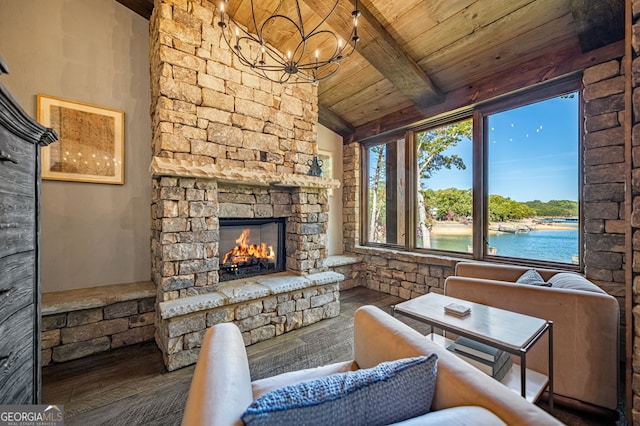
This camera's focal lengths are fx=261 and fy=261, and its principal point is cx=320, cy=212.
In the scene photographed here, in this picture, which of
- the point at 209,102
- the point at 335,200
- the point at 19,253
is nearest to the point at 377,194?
the point at 335,200

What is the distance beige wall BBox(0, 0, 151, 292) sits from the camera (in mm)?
2420

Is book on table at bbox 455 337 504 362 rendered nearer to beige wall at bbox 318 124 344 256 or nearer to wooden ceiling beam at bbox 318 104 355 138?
beige wall at bbox 318 124 344 256

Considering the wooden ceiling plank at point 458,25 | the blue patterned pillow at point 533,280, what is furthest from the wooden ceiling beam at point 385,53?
the blue patterned pillow at point 533,280

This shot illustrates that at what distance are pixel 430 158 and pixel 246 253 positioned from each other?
2916mm

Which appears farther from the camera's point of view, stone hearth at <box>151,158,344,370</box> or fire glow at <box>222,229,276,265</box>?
fire glow at <box>222,229,276,265</box>

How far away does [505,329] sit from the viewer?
142cm

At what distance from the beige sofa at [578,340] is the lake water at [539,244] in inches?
43.0

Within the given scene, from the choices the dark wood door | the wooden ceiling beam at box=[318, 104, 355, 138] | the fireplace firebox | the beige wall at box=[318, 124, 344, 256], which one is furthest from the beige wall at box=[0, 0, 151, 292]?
the beige wall at box=[318, 124, 344, 256]

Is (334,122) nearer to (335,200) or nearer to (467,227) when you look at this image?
(335,200)

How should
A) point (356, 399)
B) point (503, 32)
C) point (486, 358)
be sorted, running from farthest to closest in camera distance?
point (503, 32) → point (486, 358) → point (356, 399)

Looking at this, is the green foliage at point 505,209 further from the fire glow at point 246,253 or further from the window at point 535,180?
the fire glow at point 246,253

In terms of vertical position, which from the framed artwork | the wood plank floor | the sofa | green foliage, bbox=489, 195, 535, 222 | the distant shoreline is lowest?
the wood plank floor

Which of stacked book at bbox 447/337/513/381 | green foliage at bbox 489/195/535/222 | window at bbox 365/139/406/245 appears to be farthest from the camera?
window at bbox 365/139/406/245

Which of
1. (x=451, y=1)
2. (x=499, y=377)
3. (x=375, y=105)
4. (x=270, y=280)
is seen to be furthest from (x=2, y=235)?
(x=375, y=105)
